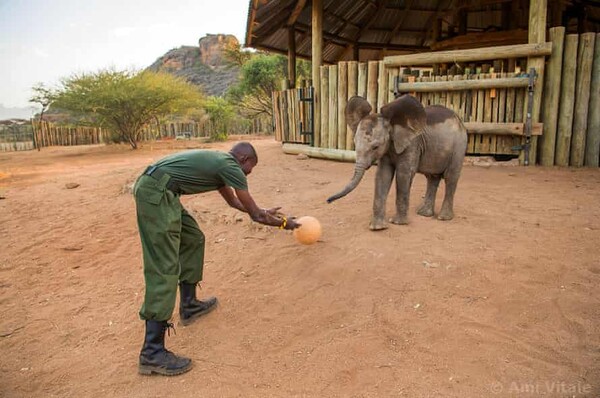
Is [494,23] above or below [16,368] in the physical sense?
above

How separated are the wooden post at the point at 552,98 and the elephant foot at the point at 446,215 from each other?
379 centimetres

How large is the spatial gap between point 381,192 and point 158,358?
2.73 m

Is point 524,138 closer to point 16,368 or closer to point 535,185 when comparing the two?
point 535,185

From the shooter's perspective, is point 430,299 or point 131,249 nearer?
point 430,299

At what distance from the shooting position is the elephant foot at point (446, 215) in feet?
15.9

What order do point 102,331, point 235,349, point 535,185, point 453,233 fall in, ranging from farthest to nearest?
point 535,185, point 453,233, point 102,331, point 235,349

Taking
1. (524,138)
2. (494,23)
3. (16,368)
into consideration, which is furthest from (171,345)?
(494,23)

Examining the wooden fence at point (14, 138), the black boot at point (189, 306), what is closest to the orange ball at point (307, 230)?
the black boot at point (189, 306)

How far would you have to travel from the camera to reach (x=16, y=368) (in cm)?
326

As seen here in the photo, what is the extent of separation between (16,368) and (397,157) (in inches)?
153

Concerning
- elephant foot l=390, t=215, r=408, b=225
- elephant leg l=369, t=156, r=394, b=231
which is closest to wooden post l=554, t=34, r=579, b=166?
elephant foot l=390, t=215, r=408, b=225

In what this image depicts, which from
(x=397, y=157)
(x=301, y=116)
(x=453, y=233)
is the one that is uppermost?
(x=301, y=116)

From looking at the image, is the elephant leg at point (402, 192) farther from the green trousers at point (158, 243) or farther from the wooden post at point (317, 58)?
the wooden post at point (317, 58)

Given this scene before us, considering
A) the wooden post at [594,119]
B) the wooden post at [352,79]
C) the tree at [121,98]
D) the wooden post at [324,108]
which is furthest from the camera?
the tree at [121,98]
